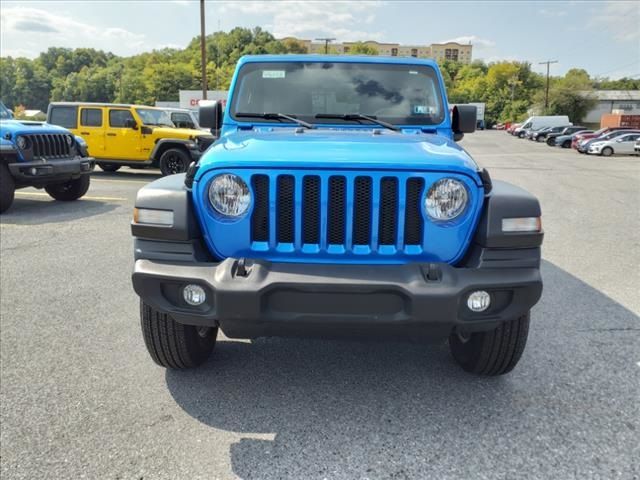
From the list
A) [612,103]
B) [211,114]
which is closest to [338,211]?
[211,114]

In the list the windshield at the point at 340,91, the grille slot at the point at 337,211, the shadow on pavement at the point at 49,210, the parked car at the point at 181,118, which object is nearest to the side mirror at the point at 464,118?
the windshield at the point at 340,91

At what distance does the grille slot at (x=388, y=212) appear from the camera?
8.30 feet

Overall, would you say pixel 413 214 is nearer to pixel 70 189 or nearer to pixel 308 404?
pixel 308 404

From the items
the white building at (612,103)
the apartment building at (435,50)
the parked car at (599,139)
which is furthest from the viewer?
the apartment building at (435,50)

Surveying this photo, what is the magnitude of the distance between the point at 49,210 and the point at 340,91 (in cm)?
709

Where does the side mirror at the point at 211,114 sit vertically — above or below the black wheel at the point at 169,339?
above

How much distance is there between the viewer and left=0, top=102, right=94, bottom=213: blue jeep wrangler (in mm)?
8461

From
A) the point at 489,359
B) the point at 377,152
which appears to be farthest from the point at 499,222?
the point at 489,359

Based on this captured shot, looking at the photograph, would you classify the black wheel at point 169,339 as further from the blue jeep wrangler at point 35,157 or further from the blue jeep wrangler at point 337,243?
the blue jeep wrangler at point 35,157

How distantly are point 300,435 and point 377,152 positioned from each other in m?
1.44

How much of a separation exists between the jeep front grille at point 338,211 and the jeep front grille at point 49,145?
7.68 metres

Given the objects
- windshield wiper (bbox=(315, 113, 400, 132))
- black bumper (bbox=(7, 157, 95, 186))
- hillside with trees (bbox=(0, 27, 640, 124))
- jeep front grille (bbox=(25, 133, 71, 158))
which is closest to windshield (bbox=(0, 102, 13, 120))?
jeep front grille (bbox=(25, 133, 71, 158))

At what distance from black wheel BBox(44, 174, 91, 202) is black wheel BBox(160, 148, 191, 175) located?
3.13 meters

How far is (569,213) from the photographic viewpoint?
9.26 metres
